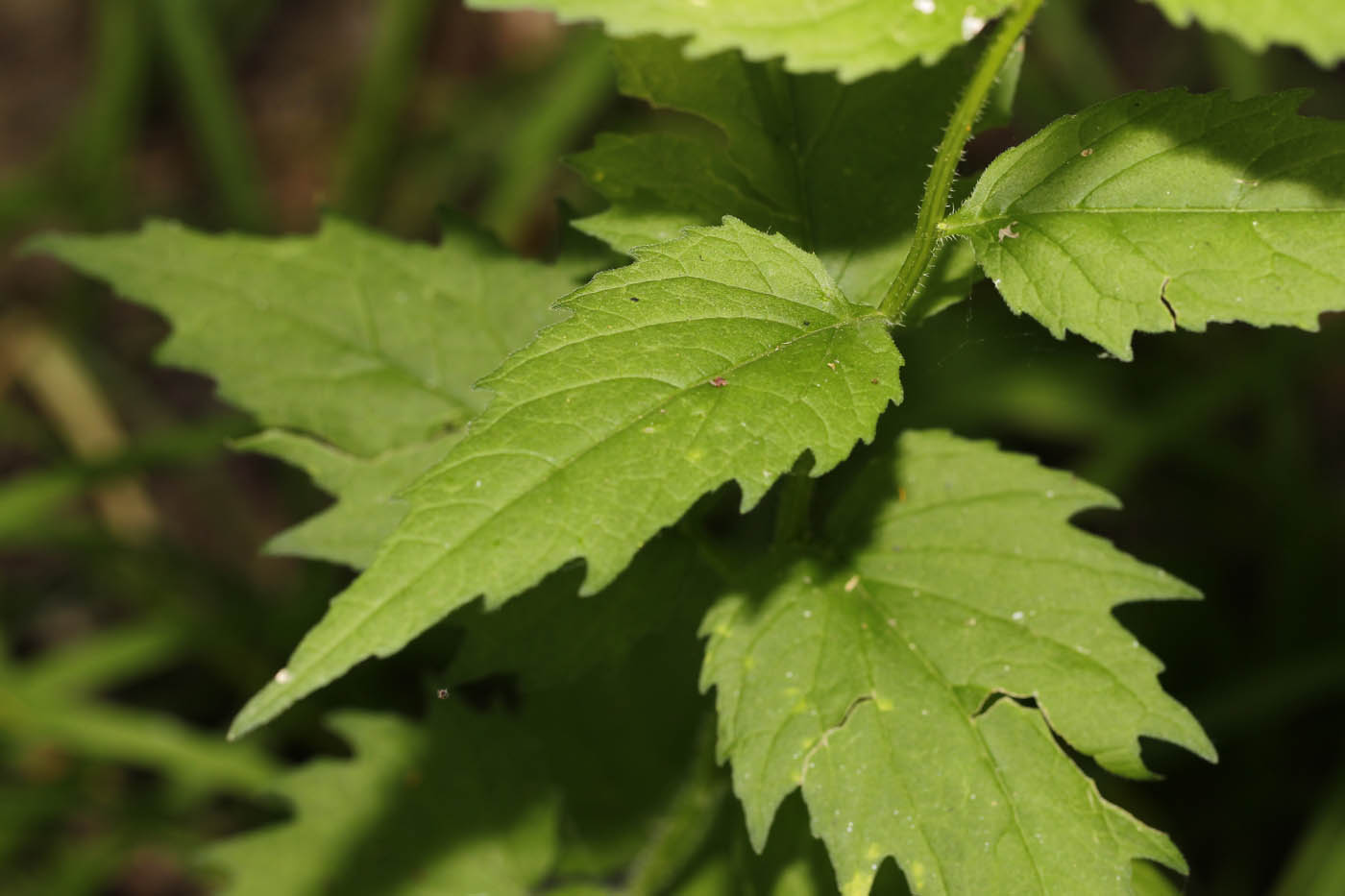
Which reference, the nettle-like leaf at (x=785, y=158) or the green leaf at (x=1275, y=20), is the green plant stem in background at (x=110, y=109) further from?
the green leaf at (x=1275, y=20)

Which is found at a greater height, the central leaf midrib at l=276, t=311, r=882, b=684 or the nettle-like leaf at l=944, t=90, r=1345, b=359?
the nettle-like leaf at l=944, t=90, r=1345, b=359

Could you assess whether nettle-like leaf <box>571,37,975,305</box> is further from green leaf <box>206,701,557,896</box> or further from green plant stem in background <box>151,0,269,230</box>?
green plant stem in background <box>151,0,269,230</box>

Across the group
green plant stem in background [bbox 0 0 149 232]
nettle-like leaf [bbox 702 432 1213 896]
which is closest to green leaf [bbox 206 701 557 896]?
nettle-like leaf [bbox 702 432 1213 896]

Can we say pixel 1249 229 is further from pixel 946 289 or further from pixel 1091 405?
pixel 1091 405

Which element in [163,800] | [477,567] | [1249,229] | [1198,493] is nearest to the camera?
[477,567]

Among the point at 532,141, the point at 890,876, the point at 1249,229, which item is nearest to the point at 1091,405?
the point at 532,141

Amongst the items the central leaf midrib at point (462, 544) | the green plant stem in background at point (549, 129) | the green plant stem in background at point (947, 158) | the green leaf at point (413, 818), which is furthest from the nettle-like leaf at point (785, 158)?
the green plant stem in background at point (549, 129)
